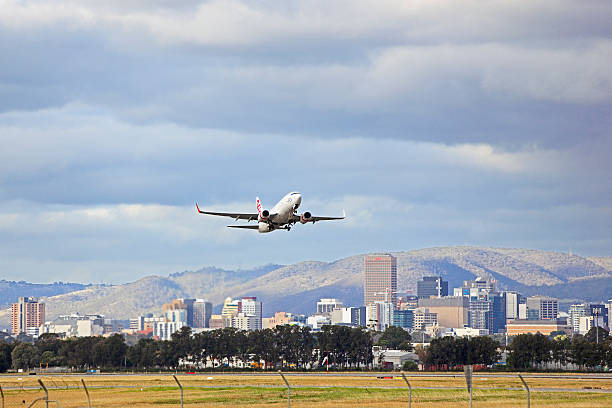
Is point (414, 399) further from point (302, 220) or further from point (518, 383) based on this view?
point (518, 383)

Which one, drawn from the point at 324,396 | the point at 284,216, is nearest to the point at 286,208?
the point at 284,216

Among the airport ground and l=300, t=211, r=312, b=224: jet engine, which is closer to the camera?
the airport ground

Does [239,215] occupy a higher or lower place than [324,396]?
higher

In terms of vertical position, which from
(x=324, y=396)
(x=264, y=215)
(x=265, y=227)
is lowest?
(x=324, y=396)

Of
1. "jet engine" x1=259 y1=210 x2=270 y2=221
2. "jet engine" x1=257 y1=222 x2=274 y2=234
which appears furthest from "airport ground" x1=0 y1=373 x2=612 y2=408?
"jet engine" x1=259 y1=210 x2=270 y2=221

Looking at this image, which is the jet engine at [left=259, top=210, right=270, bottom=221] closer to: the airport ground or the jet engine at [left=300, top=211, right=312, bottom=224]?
the jet engine at [left=300, top=211, right=312, bottom=224]

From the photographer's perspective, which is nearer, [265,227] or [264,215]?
[264,215]

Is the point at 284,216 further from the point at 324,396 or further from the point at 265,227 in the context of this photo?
the point at 324,396

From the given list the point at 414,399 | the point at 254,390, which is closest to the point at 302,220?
the point at 254,390

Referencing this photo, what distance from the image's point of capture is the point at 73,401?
4183 inches

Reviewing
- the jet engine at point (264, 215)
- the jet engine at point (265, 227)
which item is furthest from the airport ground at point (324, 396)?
the jet engine at point (264, 215)

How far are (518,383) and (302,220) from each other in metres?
42.0

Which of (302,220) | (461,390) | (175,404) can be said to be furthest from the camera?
(302,220)

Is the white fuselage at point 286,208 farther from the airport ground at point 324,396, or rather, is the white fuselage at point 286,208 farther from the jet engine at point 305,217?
the airport ground at point 324,396
